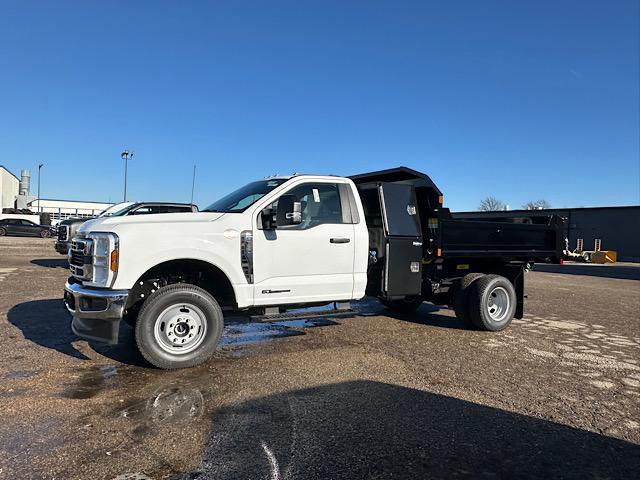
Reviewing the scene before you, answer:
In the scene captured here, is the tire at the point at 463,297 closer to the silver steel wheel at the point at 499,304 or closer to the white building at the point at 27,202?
the silver steel wheel at the point at 499,304

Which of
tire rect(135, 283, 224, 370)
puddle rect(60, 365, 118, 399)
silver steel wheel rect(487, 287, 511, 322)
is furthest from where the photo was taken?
silver steel wheel rect(487, 287, 511, 322)

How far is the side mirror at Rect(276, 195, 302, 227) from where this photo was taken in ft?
18.7

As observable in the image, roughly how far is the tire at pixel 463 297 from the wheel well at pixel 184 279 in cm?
390

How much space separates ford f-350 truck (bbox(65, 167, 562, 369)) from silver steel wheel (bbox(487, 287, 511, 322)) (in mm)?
18

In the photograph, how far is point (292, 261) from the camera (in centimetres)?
605

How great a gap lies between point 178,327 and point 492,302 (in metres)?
5.20

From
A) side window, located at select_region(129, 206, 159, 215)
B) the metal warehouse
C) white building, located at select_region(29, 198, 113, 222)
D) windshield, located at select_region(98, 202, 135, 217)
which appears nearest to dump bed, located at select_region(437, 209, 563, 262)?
side window, located at select_region(129, 206, 159, 215)

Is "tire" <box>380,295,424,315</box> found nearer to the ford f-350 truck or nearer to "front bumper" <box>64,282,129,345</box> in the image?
the ford f-350 truck

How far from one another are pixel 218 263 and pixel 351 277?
1.85 m

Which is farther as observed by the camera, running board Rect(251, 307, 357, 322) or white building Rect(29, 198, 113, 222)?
white building Rect(29, 198, 113, 222)

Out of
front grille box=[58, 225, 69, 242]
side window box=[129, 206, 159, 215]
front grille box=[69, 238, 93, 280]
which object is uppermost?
side window box=[129, 206, 159, 215]

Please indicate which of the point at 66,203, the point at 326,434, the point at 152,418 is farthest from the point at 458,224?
the point at 66,203

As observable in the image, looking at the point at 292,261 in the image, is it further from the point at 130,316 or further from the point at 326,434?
the point at 326,434

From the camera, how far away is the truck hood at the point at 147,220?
5.30 metres
